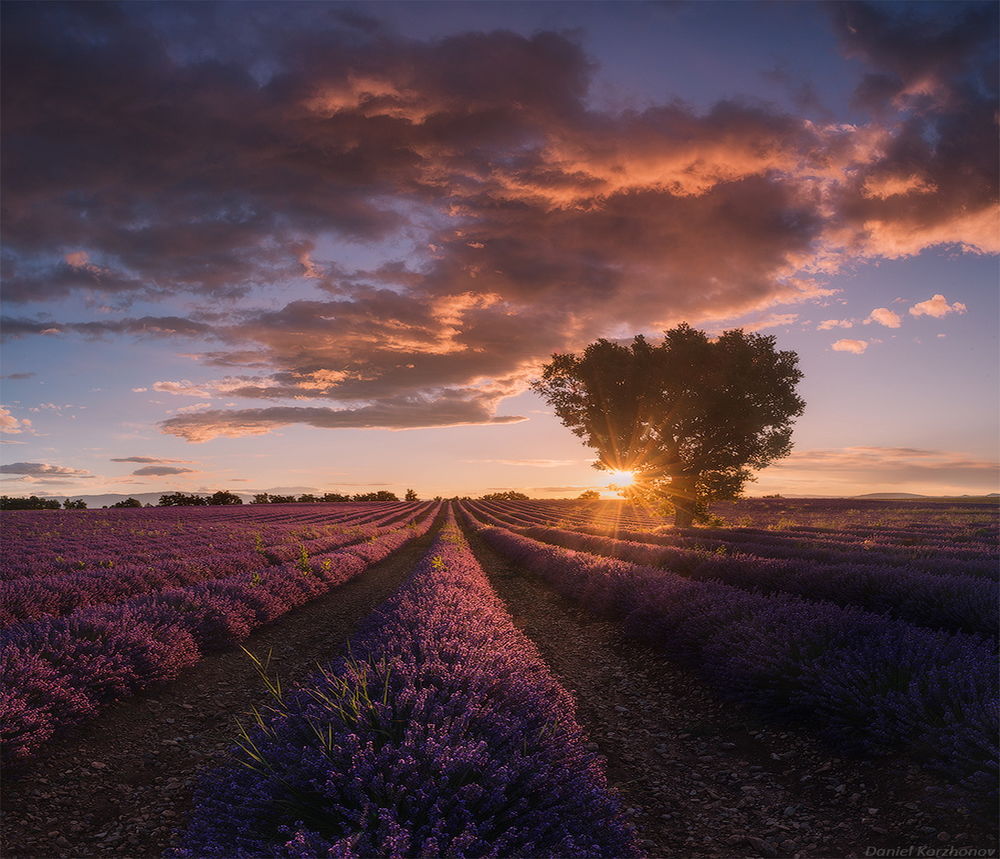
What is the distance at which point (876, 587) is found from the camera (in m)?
7.29

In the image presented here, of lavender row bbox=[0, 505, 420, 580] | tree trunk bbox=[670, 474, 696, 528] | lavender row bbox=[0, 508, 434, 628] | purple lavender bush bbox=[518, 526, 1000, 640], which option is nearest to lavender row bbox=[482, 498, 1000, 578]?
purple lavender bush bbox=[518, 526, 1000, 640]

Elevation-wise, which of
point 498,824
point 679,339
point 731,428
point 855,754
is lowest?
point 855,754

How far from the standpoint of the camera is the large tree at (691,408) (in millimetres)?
20844

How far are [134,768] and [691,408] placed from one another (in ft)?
66.2

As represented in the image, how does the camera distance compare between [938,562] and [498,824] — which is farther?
[938,562]

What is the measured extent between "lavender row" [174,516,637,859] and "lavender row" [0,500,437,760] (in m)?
1.81

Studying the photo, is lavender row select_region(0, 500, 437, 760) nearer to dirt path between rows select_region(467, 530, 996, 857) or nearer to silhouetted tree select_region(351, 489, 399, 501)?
dirt path between rows select_region(467, 530, 996, 857)

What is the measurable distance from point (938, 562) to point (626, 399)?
1395 centimetres

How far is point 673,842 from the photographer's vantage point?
3.11 m

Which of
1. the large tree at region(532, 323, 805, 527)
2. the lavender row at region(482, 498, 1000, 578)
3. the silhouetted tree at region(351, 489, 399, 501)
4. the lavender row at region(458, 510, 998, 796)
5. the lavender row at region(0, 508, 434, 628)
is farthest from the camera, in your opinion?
the silhouetted tree at region(351, 489, 399, 501)

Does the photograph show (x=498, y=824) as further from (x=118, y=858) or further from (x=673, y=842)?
(x=118, y=858)

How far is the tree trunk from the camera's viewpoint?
22312mm

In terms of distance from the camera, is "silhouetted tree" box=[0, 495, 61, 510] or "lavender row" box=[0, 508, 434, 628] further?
"silhouetted tree" box=[0, 495, 61, 510]

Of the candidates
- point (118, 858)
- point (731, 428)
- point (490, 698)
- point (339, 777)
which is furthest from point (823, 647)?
point (731, 428)
